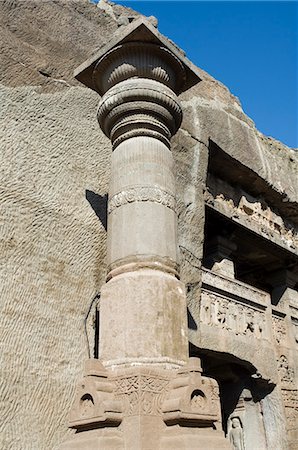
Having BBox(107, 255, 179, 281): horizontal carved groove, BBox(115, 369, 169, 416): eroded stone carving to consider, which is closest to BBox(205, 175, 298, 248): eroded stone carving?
BBox(107, 255, 179, 281): horizontal carved groove

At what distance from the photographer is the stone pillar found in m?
3.06

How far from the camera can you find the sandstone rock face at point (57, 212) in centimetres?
425

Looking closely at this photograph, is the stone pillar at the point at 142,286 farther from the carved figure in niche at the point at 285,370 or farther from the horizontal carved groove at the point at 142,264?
the carved figure in niche at the point at 285,370

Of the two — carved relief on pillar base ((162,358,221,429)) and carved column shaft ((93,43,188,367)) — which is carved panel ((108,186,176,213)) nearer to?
carved column shaft ((93,43,188,367))

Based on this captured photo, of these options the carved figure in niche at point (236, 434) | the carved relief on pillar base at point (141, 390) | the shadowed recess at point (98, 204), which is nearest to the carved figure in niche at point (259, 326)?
the carved figure in niche at point (236, 434)

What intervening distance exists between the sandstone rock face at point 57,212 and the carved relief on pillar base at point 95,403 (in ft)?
3.35

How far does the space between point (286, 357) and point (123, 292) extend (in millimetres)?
5029

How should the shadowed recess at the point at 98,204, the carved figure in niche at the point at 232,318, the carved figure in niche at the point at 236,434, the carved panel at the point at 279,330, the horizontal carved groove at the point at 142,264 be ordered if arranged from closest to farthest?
the horizontal carved groove at the point at 142,264 → the shadowed recess at the point at 98,204 → the carved figure in niche at the point at 232,318 → the carved figure in niche at the point at 236,434 → the carved panel at the point at 279,330

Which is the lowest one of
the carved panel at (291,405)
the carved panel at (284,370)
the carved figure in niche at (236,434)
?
the carved figure in niche at (236,434)

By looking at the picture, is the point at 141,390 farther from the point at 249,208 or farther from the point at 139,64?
the point at 249,208

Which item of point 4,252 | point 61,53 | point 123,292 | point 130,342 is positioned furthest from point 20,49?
point 130,342

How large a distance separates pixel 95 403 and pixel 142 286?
83 centimetres

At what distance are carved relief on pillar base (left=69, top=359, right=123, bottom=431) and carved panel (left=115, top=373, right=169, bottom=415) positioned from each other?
0.06 metres

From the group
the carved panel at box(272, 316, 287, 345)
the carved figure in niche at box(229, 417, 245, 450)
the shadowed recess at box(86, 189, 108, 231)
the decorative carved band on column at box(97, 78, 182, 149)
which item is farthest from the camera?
the carved panel at box(272, 316, 287, 345)
